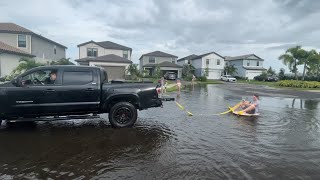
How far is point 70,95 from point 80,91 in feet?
1.03

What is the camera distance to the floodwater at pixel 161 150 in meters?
5.17

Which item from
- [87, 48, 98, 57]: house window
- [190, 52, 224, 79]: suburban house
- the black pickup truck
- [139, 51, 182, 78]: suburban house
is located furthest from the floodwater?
[190, 52, 224, 79]: suburban house

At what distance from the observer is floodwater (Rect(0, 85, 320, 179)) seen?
5168mm

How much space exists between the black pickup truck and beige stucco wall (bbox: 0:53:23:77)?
2406 cm

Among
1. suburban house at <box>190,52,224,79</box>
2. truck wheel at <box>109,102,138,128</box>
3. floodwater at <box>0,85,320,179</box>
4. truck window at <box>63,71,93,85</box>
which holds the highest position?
suburban house at <box>190,52,224,79</box>

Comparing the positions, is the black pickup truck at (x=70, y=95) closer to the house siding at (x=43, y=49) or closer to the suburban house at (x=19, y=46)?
the suburban house at (x=19, y=46)

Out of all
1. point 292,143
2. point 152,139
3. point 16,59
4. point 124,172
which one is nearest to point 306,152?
point 292,143

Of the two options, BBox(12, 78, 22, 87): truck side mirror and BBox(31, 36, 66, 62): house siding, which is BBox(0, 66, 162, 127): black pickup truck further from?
BBox(31, 36, 66, 62): house siding

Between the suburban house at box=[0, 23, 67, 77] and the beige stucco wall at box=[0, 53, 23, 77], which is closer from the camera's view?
the beige stucco wall at box=[0, 53, 23, 77]

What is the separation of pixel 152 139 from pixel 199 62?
6561cm

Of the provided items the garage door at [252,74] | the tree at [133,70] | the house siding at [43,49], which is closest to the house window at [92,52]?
the house siding at [43,49]

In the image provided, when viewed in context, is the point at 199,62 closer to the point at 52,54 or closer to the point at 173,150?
the point at 52,54

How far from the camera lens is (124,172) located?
5133 millimetres

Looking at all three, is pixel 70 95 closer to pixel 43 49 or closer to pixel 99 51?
pixel 43 49
